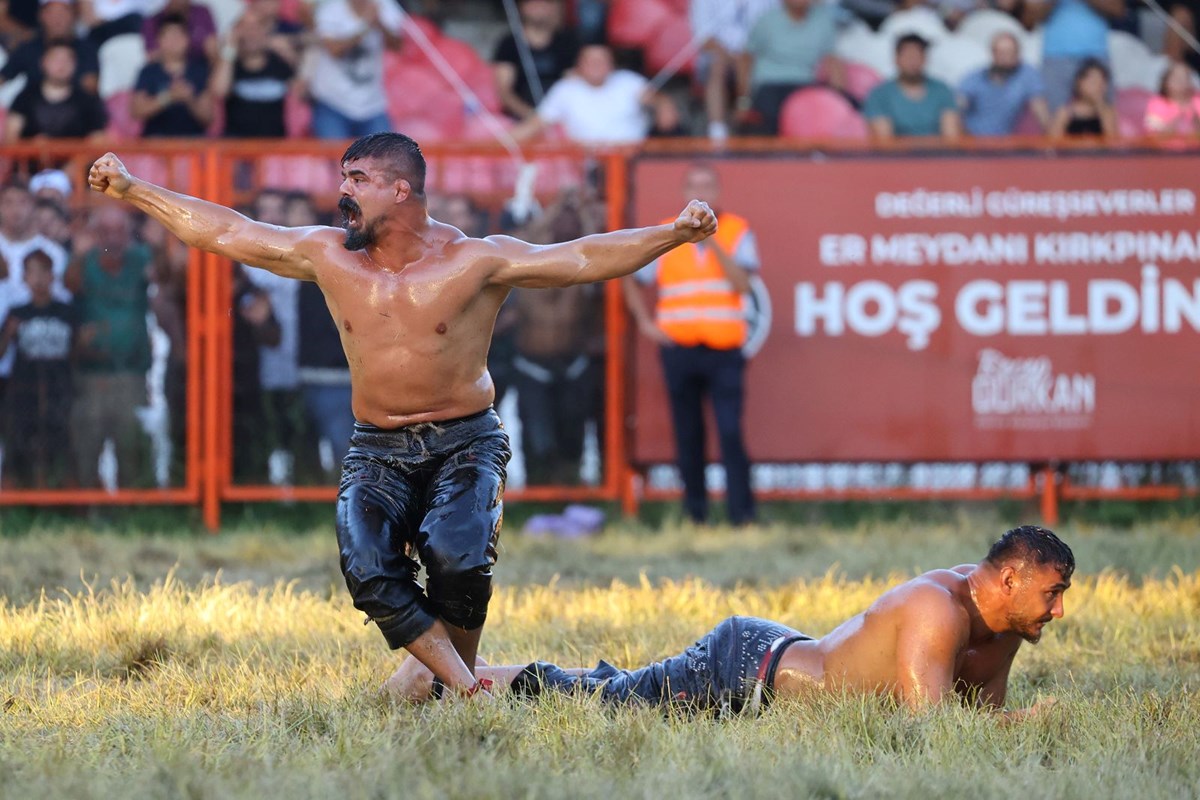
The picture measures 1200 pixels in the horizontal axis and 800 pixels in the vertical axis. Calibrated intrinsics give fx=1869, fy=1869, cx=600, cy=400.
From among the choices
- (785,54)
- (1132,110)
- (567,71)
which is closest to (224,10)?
(567,71)

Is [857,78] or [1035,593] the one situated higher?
[857,78]

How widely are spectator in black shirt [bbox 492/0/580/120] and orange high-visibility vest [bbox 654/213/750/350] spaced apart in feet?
10.1

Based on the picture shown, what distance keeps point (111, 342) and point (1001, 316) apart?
5.55 meters

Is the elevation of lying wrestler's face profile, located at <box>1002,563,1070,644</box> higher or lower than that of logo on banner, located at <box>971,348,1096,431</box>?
lower

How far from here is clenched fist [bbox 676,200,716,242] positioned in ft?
19.3

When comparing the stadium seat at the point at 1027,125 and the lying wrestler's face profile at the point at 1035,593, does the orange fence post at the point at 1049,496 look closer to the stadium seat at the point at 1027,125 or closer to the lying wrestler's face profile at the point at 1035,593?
the stadium seat at the point at 1027,125

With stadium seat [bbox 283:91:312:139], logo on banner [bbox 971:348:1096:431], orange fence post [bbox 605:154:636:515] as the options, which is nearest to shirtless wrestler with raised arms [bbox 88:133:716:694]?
orange fence post [bbox 605:154:636:515]

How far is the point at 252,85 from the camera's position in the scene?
13641 mm

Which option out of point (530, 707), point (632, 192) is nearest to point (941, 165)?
point (632, 192)

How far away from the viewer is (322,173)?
456 inches

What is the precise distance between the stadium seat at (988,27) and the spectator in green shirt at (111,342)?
6.61 metres

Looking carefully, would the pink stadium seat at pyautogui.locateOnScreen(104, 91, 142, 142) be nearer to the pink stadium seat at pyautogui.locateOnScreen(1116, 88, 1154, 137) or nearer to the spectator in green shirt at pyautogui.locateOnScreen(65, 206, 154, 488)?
the spectator in green shirt at pyautogui.locateOnScreen(65, 206, 154, 488)

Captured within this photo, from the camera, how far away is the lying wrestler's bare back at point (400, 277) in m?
6.29

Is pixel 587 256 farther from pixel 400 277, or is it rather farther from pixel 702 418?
pixel 702 418
